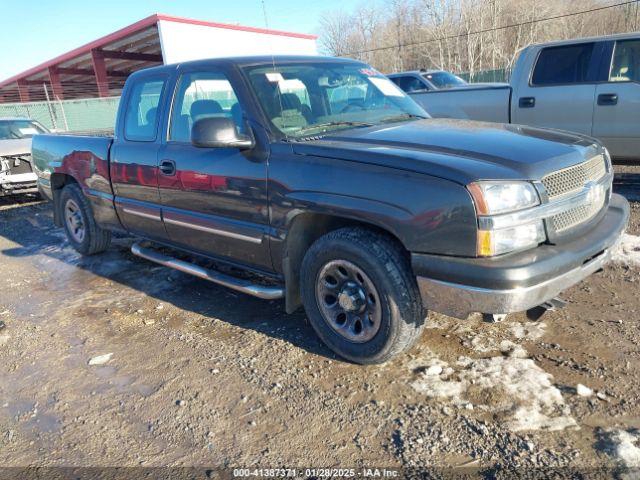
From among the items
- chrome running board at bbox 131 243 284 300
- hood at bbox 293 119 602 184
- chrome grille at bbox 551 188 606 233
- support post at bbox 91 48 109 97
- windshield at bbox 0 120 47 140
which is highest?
support post at bbox 91 48 109 97

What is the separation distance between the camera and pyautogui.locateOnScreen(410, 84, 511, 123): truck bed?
705cm

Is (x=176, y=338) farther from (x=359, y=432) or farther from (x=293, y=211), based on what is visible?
(x=359, y=432)

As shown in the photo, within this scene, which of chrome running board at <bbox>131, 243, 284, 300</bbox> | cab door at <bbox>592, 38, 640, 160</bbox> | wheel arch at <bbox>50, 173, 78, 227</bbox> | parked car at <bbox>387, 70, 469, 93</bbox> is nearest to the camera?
chrome running board at <bbox>131, 243, 284, 300</bbox>

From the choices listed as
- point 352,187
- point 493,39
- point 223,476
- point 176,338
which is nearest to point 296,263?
point 352,187

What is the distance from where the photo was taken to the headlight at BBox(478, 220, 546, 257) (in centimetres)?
249

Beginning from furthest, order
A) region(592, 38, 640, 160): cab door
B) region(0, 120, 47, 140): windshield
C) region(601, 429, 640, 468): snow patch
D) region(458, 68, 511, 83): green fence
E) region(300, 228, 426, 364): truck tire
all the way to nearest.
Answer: region(458, 68, 511, 83): green fence < region(0, 120, 47, 140): windshield < region(592, 38, 640, 160): cab door < region(300, 228, 426, 364): truck tire < region(601, 429, 640, 468): snow patch

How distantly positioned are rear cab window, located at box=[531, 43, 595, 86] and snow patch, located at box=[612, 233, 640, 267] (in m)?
2.60

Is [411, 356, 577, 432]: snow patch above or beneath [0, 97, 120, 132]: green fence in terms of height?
beneath

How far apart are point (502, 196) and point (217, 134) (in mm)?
1757

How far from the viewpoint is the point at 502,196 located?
2.53 meters

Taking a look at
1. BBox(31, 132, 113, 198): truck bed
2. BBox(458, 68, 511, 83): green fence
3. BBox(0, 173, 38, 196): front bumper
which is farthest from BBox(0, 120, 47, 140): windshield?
BBox(458, 68, 511, 83): green fence

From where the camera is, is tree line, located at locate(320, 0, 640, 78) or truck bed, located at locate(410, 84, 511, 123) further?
tree line, located at locate(320, 0, 640, 78)

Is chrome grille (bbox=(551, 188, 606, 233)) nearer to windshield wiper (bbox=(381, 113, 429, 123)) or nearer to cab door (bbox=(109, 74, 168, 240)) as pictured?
windshield wiper (bbox=(381, 113, 429, 123))

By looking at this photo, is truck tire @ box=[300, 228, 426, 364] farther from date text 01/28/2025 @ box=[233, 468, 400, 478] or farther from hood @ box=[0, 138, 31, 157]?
hood @ box=[0, 138, 31, 157]
